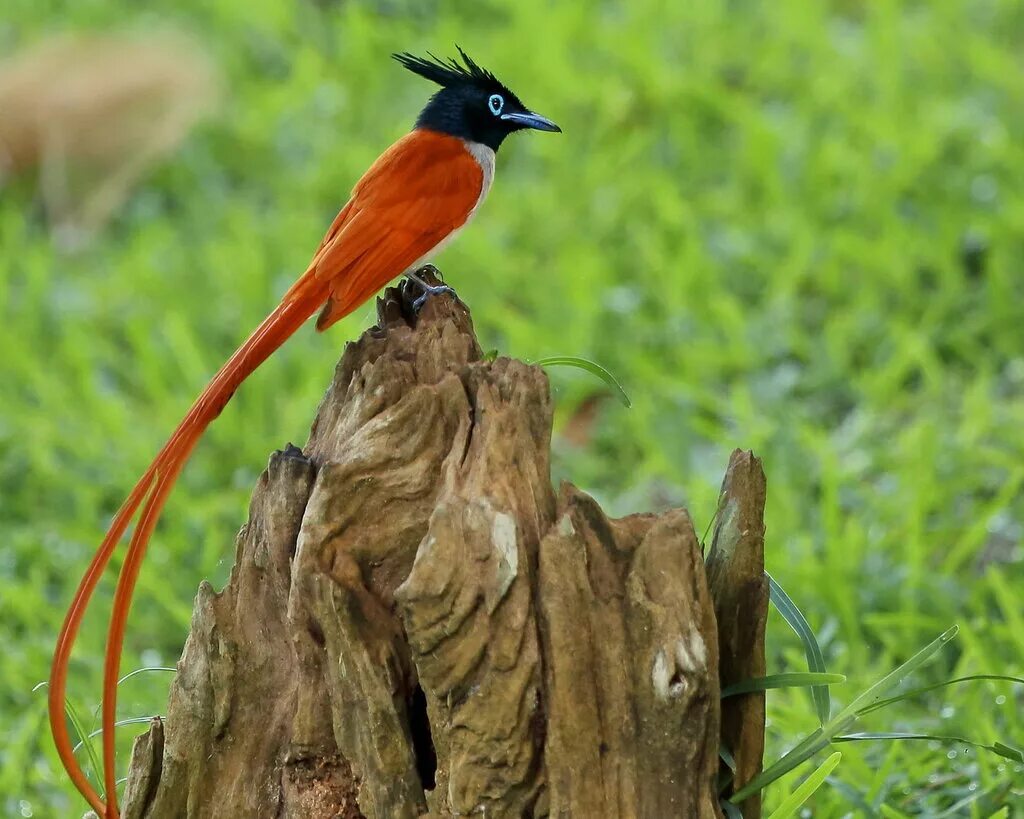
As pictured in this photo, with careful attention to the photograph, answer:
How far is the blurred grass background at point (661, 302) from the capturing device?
384 centimetres

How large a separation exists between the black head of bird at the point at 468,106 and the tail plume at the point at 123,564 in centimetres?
87

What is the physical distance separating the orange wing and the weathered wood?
2.46ft

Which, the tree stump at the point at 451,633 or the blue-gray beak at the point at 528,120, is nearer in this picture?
the tree stump at the point at 451,633

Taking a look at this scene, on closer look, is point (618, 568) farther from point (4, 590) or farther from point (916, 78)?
point (916, 78)

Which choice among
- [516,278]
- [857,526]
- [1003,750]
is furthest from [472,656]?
[516,278]

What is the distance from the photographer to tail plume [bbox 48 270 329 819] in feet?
6.39

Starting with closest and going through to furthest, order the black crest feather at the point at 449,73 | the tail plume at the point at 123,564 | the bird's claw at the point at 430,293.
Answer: the tail plume at the point at 123,564
the bird's claw at the point at 430,293
the black crest feather at the point at 449,73

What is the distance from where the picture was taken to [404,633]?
2084 millimetres

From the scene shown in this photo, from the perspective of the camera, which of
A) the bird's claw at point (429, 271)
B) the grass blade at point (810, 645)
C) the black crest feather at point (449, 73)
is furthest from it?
the black crest feather at point (449, 73)

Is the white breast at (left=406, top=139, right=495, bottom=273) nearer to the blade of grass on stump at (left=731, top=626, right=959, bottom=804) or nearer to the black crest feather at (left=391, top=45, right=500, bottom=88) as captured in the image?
the black crest feather at (left=391, top=45, right=500, bottom=88)

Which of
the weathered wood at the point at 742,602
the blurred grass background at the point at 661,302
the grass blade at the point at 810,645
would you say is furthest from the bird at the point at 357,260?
the blurred grass background at the point at 661,302

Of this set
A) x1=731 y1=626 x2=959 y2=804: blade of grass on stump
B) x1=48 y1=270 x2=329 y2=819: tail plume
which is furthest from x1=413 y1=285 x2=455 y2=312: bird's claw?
x1=731 y1=626 x2=959 y2=804: blade of grass on stump

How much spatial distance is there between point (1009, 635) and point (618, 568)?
1688 mm

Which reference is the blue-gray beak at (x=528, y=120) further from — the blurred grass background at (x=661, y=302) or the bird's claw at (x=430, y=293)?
the blurred grass background at (x=661, y=302)
